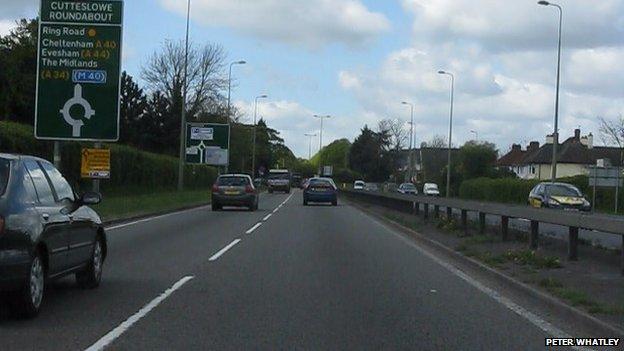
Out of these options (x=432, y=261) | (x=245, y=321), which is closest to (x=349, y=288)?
(x=245, y=321)

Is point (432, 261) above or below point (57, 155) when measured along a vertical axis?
below

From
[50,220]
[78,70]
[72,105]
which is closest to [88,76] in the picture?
[78,70]

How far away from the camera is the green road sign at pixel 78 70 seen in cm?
2425

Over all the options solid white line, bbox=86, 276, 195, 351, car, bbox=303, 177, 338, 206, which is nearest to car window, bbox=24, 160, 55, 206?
solid white line, bbox=86, 276, 195, 351

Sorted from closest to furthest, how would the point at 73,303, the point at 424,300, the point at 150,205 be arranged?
the point at 73,303
the point at 424,300
the point at 150,205

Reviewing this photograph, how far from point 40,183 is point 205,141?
55.3 metres

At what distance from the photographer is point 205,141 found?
65.1 meters

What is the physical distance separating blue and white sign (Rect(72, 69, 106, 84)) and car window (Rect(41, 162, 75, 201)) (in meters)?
13.8

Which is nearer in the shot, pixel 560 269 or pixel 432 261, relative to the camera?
pixel 560 269

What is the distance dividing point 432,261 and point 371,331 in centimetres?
787

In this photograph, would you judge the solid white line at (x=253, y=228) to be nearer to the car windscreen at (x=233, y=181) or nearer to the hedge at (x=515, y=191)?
the car windscreen at (x=233, y=181)

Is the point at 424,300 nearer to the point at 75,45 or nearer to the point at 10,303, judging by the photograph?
the point at 10,303

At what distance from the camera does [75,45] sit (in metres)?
24.5

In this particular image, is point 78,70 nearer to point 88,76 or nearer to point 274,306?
point 88,76
